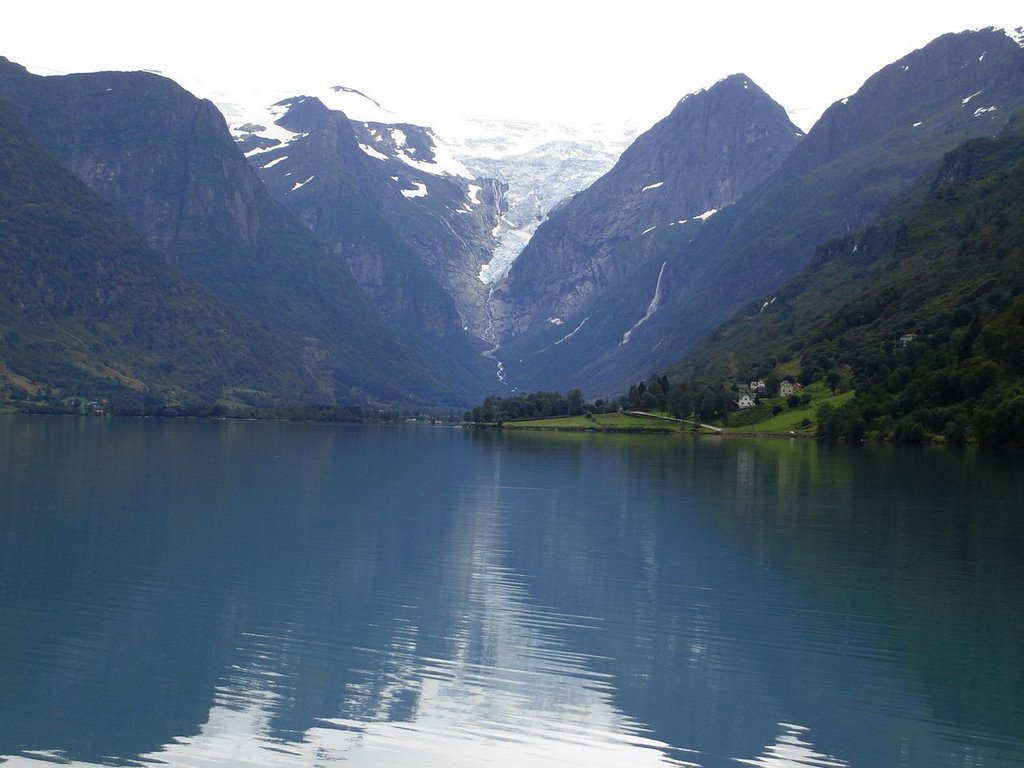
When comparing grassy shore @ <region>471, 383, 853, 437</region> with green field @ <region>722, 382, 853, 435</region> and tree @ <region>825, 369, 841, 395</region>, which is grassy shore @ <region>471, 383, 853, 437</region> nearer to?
green field @ <region>722, 382, 853, 435</region>

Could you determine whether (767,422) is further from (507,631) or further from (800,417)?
(507,631)

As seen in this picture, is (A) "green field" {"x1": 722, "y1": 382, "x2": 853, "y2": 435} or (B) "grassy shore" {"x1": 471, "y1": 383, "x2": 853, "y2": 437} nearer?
(A) "green field" {"x1": 722, "y1": 382, "x2": 853, "y2": 435}

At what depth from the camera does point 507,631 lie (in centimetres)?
3309

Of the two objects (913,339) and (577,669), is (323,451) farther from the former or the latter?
(577,669)

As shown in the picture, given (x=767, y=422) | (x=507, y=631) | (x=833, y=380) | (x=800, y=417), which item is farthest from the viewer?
(x=767, y=422)

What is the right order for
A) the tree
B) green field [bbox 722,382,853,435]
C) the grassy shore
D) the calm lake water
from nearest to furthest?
the calm lake water < green field [bbox 722,382,853,435] < the grassy shore < the tree

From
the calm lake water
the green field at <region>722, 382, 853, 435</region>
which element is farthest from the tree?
the calm lake water

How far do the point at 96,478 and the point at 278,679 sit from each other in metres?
53.2

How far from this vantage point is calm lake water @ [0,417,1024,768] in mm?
23625

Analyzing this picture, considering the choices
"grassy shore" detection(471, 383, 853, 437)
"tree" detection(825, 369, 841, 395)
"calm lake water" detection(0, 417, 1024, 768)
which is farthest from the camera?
"tree" detection(825, 369, 841, 395)

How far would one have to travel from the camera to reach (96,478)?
75.9 meters

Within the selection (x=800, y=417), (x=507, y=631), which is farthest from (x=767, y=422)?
(x=507, y=631)

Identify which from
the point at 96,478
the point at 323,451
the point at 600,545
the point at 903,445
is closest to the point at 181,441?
the point at 323,451

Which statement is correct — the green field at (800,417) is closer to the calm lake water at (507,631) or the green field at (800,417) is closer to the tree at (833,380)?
the tree at (833,380)
